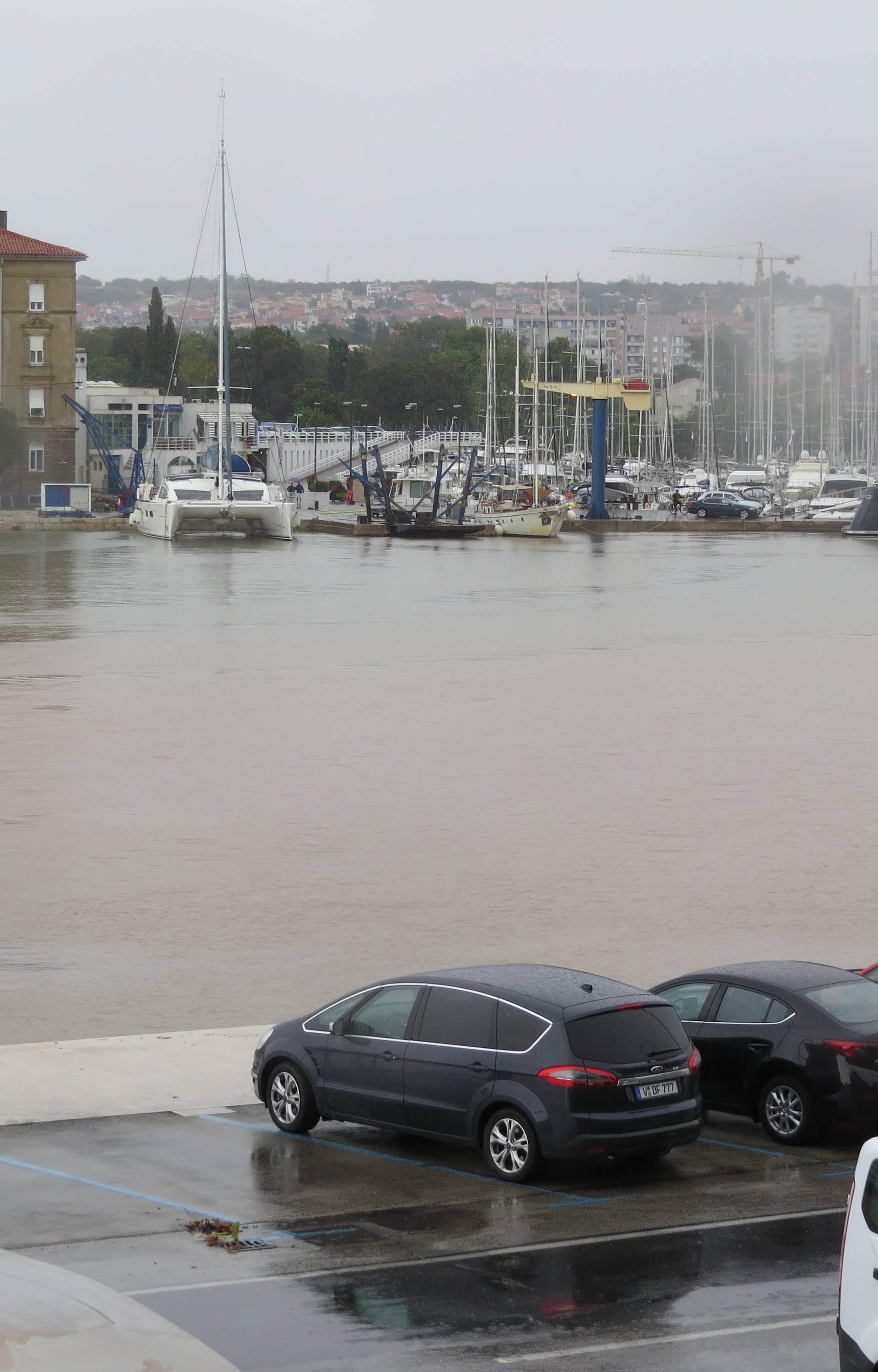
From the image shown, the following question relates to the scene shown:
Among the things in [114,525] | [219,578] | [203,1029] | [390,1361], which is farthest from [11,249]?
[390,1361]

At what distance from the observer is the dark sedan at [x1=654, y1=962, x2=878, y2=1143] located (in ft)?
35.1

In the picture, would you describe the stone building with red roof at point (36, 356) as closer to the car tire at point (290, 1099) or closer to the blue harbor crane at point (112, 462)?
the blue harbor crane at point (112, 462)

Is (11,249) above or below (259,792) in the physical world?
above

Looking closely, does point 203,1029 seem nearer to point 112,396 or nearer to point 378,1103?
point 378,1103

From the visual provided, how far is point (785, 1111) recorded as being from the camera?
11.0 m

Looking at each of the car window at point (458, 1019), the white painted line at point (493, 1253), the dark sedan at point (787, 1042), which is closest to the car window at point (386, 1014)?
the car window at point (458, 1019)

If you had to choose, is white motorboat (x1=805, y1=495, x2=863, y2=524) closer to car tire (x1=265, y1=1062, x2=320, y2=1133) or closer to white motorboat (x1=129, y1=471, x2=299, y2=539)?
white motorboat (x1=129, y1=471, x2=299, y2=539)

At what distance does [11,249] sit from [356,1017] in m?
103

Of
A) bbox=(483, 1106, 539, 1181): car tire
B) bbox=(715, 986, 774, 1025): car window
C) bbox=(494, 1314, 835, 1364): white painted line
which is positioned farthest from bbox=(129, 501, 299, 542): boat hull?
bbox=(494, 1314, 835, 1364): white painted line

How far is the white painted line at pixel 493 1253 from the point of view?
8.05m

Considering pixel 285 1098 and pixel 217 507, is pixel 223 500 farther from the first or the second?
pixel 285 1098

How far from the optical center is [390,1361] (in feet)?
23.3

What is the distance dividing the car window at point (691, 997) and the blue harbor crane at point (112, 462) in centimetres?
9858

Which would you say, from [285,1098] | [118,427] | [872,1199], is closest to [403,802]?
[285,1098]
